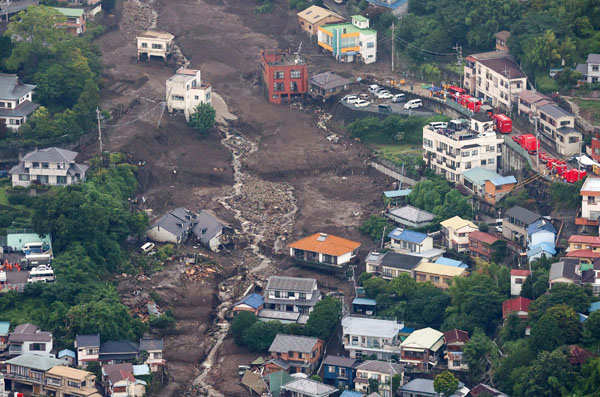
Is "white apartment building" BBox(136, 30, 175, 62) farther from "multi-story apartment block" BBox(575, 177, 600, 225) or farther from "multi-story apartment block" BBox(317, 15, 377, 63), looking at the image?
"multi-story apartment block" BBox(575, 177, 600, 225)

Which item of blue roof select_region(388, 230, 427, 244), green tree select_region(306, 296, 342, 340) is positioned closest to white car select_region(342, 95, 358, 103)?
blue roof select_region(388, 230, 427, 244)

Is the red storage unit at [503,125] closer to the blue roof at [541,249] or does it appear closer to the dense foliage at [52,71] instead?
the blue roof at [541,249]

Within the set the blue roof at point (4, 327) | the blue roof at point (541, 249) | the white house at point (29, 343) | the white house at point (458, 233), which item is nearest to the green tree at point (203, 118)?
the white house at point (458, 233)

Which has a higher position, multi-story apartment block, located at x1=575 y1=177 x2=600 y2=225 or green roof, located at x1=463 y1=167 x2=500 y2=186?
multi-story apartment block, located at x1=575 y1=177 x2=600 y2=225

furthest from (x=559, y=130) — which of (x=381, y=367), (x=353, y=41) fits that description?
(x=353, y=41)

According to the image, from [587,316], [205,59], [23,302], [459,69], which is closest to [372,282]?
[587,316]

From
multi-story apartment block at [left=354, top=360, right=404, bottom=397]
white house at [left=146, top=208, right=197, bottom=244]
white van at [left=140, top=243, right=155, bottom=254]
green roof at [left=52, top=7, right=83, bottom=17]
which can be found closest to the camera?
multi-story apartment block at [left=354, top=360, right=404, bottom=397]
